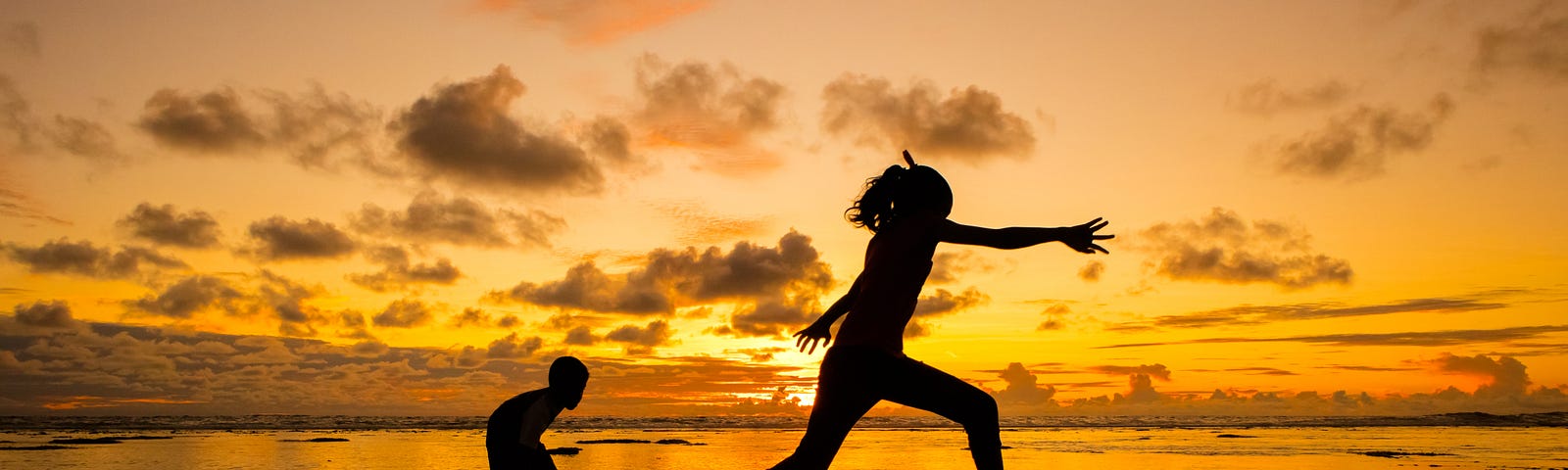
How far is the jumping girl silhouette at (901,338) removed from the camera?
4.17 meters

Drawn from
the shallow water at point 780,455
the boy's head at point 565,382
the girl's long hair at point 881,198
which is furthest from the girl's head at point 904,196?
the shallow water at point 780,455

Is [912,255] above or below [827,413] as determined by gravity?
above

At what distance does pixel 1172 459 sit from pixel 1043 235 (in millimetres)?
22189

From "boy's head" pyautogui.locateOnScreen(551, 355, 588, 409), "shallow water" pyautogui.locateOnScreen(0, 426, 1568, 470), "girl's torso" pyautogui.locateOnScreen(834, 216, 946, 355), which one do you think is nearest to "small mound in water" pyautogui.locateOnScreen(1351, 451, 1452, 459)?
"shallow water" pyautogui.locateOnScreen(0, 426, 1568, 470)


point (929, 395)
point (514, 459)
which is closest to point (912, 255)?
point (929, 395)

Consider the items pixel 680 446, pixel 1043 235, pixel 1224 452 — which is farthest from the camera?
pixel 680 446

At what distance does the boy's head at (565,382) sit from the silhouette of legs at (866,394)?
2137mm

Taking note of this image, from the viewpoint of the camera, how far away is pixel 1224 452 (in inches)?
1079

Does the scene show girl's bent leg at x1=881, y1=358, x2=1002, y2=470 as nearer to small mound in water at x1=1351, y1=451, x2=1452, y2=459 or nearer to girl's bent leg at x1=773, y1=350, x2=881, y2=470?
girl's bent leg at x1=773, y1=350, x2=881, y2=470

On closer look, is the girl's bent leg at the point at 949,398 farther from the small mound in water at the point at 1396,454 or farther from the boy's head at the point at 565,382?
the small mound in water at the point at 1396,454

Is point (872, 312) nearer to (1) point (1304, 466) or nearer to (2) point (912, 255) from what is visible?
(2) point (912, 255)

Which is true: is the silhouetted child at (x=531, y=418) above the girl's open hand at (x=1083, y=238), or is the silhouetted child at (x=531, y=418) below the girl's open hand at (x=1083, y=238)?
below

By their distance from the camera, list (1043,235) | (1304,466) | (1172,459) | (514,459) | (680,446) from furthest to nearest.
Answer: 1. (680,446)
2. (1172,459)
3. (1304,466)
4. (514,459)
5. (1043,235)

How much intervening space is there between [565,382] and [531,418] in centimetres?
27
